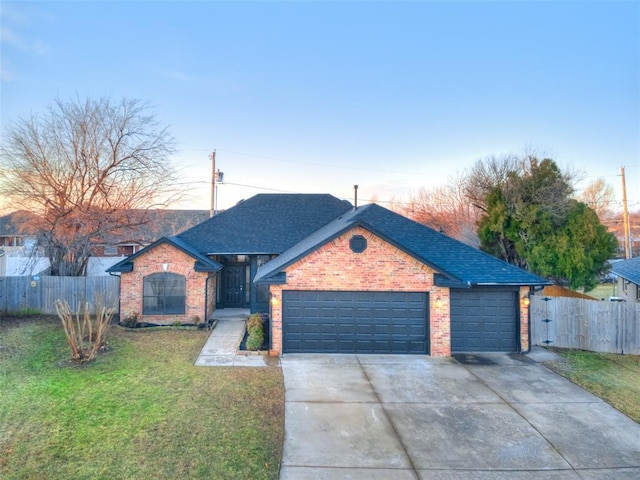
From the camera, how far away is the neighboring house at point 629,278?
14.5 metres

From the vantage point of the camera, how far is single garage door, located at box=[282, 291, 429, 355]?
36.7 feet

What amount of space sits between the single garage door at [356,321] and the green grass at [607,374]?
400 centimetres

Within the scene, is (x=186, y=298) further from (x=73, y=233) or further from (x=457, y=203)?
(x=457, y=203)

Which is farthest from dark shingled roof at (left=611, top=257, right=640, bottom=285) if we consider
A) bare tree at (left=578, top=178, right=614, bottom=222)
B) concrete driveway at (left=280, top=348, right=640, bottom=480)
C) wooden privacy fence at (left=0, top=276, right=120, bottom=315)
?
wooden privacy fence at (left=0, top=276, right=120, bottom=315)

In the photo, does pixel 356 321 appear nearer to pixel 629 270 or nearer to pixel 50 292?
pixel 629 270

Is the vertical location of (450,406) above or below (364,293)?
below

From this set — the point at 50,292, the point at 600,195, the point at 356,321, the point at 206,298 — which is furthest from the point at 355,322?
the point at 600,195

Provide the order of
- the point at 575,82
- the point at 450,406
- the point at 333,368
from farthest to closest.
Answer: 1. the point at 575,82
2. the point at 333,368
3. the point at 450,406

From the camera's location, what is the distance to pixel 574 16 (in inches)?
485

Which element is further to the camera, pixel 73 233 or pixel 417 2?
pixel 73 233

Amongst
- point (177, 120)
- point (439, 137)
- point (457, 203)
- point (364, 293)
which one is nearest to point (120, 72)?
point (177, 120)

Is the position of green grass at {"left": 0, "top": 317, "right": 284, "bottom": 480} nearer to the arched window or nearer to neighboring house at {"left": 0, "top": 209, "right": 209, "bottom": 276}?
the arched window

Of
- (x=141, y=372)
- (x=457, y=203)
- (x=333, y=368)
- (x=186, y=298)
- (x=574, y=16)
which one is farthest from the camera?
(x=457, y=203)

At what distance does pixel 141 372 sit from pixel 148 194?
1376cm
